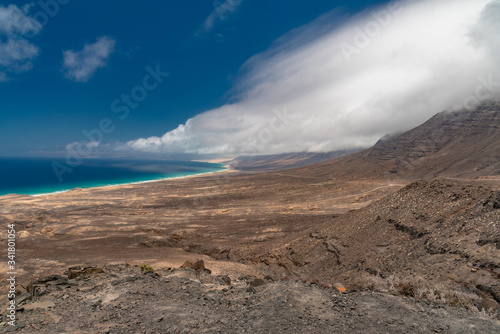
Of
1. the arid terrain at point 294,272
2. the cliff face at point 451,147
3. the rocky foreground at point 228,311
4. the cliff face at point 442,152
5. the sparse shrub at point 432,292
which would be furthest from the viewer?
the cliff face at point 442,152

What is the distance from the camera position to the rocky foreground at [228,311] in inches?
228

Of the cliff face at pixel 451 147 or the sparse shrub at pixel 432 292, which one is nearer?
the sparse shrub at pixel 432 292

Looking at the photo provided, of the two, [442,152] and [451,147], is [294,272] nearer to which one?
[442,152]

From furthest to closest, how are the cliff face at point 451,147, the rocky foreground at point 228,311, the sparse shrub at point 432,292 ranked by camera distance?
1. the cliff face at point 451,147
2. the sparse shrub at point 432,292
3. the rocky foreground at point 228,311

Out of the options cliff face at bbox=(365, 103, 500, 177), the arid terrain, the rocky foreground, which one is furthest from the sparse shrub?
cliff face at bbox=(365, 103, 500, 177)

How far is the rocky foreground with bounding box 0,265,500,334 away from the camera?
19.0ft

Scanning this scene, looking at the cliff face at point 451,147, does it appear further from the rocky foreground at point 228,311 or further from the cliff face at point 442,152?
the rocky foreground at point 228,311

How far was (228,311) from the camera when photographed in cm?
700

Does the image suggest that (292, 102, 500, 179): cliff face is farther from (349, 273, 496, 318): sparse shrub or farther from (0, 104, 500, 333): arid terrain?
(349, 273, 496, 318): sparse shrub

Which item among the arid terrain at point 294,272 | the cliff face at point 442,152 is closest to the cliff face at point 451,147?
the cliff face at point 442,152

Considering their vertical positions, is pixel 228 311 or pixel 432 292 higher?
pixel 228 311

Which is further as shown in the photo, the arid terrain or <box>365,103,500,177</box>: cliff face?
<box>365,103,500,177</box>: cliff face

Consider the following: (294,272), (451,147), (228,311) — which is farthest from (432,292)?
(451,147)

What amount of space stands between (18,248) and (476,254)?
106 feet
